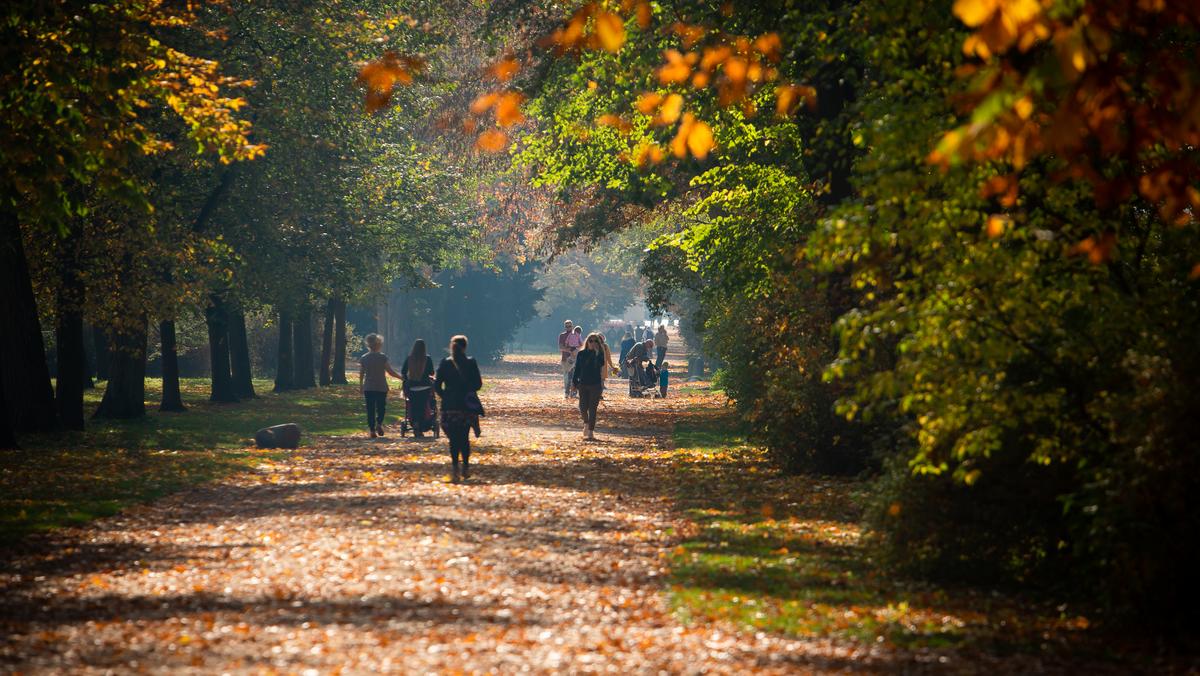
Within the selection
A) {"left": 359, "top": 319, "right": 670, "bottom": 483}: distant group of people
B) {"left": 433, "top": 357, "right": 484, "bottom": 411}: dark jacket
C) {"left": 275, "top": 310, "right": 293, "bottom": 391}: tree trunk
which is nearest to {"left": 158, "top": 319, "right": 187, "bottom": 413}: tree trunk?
{"left": 359, "top": 319, "right": 670, "bottom": 483}: distant group of people

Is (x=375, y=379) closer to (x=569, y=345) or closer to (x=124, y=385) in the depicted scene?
(x=124, y=385)

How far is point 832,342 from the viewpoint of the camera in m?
18.1

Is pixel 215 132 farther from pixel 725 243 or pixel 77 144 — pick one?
pixel 725 243

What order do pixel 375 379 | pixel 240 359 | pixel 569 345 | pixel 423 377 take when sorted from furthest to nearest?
pixel 569 345 → pixel 240 359 → pixel 375 379 → pixel 423 377

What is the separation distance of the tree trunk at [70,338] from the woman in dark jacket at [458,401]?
873 centimetres

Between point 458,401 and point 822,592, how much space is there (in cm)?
917

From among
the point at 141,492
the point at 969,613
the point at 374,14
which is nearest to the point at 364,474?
the point at 141,492

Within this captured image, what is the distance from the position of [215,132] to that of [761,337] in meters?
8.61

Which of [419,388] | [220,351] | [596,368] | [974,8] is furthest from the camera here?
[220,351]

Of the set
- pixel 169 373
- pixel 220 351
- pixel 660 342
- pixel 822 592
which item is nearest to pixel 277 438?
pixel 169 373

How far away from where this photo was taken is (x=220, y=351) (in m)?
36.0

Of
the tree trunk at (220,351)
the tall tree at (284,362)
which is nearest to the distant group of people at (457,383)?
the tree trunk at (220,351)

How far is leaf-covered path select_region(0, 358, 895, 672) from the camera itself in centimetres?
791

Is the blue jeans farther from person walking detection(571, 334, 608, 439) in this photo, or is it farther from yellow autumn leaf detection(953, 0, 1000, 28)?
yellow autumn leaf detection(953, 0, 1000, 28)
